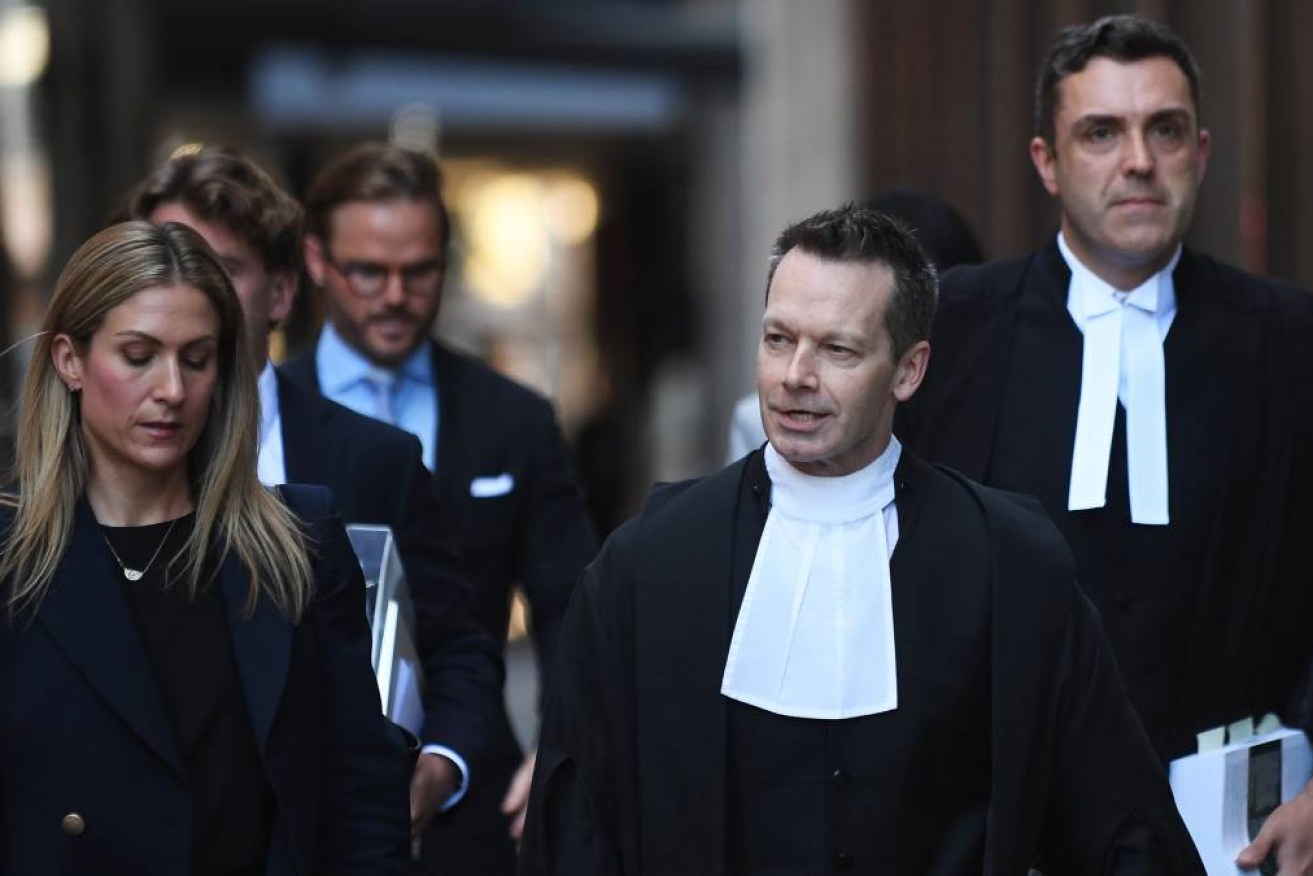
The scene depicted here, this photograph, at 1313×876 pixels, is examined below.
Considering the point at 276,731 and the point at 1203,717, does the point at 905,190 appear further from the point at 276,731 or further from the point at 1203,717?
the point at 276,731

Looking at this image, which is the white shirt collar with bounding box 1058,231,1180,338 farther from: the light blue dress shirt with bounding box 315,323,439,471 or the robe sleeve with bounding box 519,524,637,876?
the light blue dress shirt with bounding box 315,323,439,471

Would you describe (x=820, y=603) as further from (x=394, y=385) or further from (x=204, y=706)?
(x=394, y=385)

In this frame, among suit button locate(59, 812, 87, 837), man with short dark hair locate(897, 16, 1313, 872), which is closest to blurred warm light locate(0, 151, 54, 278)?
man with short dark hair locate(897, 16, 1313, 872)

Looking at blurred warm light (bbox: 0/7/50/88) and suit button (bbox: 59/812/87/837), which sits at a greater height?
blurred warm light (bbox: 0/7/50/88)

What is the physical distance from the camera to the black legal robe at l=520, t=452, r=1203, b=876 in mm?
3533

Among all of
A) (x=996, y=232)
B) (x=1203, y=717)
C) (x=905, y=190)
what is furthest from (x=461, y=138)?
(x=1203, y=717)

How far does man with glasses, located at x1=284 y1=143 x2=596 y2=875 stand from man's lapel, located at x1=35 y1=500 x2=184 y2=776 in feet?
4.97

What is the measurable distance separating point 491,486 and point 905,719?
1.89 metres

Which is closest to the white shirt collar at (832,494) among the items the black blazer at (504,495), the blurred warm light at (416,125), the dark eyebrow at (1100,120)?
the dark eyebrow at (1100,120)

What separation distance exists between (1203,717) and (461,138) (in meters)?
14.8

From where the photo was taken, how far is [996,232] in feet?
31.1

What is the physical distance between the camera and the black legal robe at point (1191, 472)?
4.38 m

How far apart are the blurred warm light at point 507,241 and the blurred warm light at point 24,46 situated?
721 centimetres

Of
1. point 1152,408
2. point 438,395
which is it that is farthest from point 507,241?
point 1152,408
